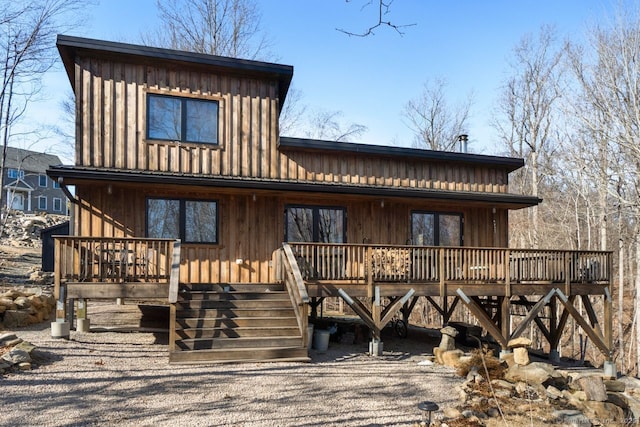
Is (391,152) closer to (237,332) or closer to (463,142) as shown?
(463,142)

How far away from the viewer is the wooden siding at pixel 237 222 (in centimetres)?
1101

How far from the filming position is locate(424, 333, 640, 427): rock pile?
267 inches

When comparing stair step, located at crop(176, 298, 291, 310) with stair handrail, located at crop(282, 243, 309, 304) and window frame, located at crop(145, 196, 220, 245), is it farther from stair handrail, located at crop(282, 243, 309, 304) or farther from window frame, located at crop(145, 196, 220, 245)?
window frame, located at crop(145, 196, 220, 245)

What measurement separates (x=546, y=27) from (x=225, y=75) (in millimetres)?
21657

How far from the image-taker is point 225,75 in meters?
12.5

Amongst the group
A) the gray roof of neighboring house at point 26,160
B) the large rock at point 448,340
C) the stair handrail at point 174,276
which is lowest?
the large rock at point 448,340

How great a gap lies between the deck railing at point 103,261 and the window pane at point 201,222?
1.24 m

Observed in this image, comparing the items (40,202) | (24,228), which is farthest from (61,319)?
(40,202)

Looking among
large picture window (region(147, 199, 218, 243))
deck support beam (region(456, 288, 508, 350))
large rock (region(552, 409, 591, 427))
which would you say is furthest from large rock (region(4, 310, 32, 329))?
large rock (region(552, 409, 591, 427))

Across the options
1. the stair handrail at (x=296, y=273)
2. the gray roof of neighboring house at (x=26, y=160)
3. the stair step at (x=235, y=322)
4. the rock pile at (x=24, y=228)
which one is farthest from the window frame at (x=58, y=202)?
the stair step at (x=235, y=322)

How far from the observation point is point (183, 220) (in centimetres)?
1162

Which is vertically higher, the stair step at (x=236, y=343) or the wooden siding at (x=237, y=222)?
the wooden siding at (x=237, y=222)

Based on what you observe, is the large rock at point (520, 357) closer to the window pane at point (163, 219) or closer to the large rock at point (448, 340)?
the large rock at point (448, 340)

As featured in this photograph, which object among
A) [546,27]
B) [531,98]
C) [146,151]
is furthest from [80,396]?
[546,27]
